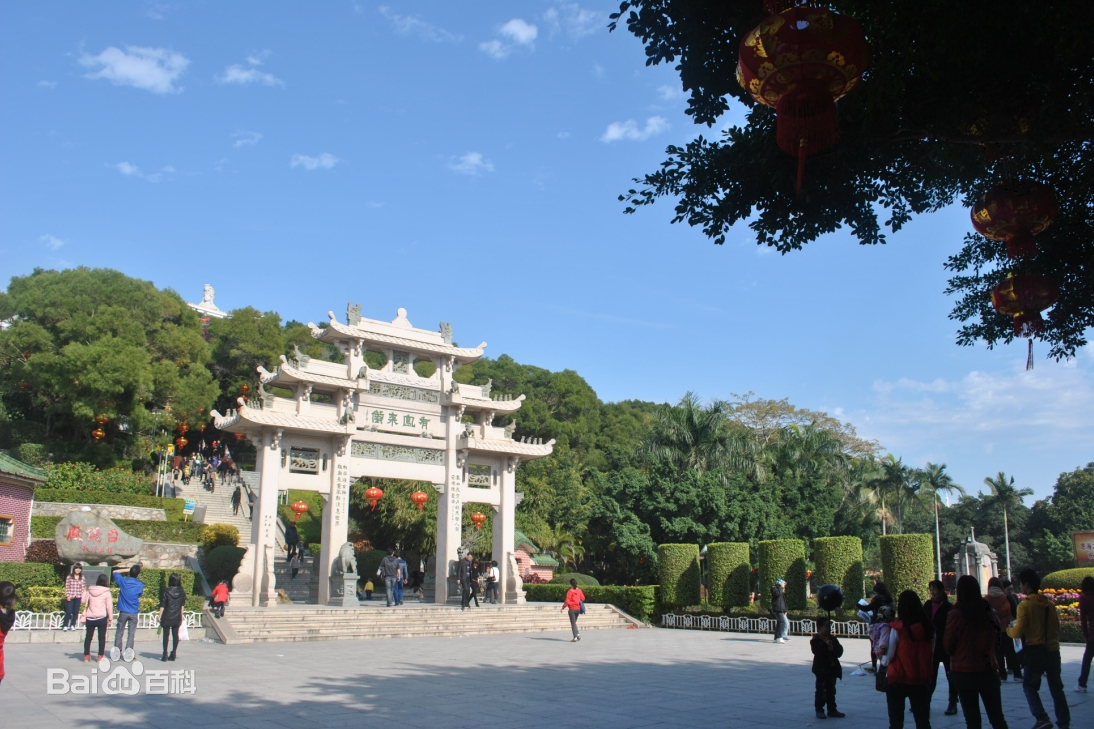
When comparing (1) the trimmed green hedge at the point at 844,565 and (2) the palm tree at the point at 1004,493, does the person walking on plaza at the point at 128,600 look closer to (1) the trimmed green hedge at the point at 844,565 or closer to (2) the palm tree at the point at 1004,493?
(1) the trimmed green hedge at the point at 844,565

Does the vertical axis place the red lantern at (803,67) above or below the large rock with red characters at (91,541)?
above

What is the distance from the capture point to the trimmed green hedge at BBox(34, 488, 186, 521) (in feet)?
76.8

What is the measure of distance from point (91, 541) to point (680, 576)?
13.1m

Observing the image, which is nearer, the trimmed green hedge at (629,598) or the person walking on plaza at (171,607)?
the person walking on plaza at (171,607)

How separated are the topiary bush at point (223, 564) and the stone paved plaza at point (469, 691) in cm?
657

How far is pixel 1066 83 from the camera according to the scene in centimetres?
618

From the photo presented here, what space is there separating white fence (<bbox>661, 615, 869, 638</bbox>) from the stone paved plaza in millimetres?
3618

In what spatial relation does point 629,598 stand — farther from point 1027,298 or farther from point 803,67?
point 803,67

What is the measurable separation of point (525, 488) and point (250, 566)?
14.7m

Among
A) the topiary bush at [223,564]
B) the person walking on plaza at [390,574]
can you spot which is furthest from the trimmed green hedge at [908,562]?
the topiary bush at [223,564]

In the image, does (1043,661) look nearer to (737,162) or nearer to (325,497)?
(737,162)

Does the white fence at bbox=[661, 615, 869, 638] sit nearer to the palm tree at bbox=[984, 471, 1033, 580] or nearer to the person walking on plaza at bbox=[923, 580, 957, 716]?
the person walking on plaza at bbox=[923, 580, 957, 716]

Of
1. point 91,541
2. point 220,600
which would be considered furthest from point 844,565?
point 91,541

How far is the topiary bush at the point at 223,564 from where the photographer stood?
65.9ft
